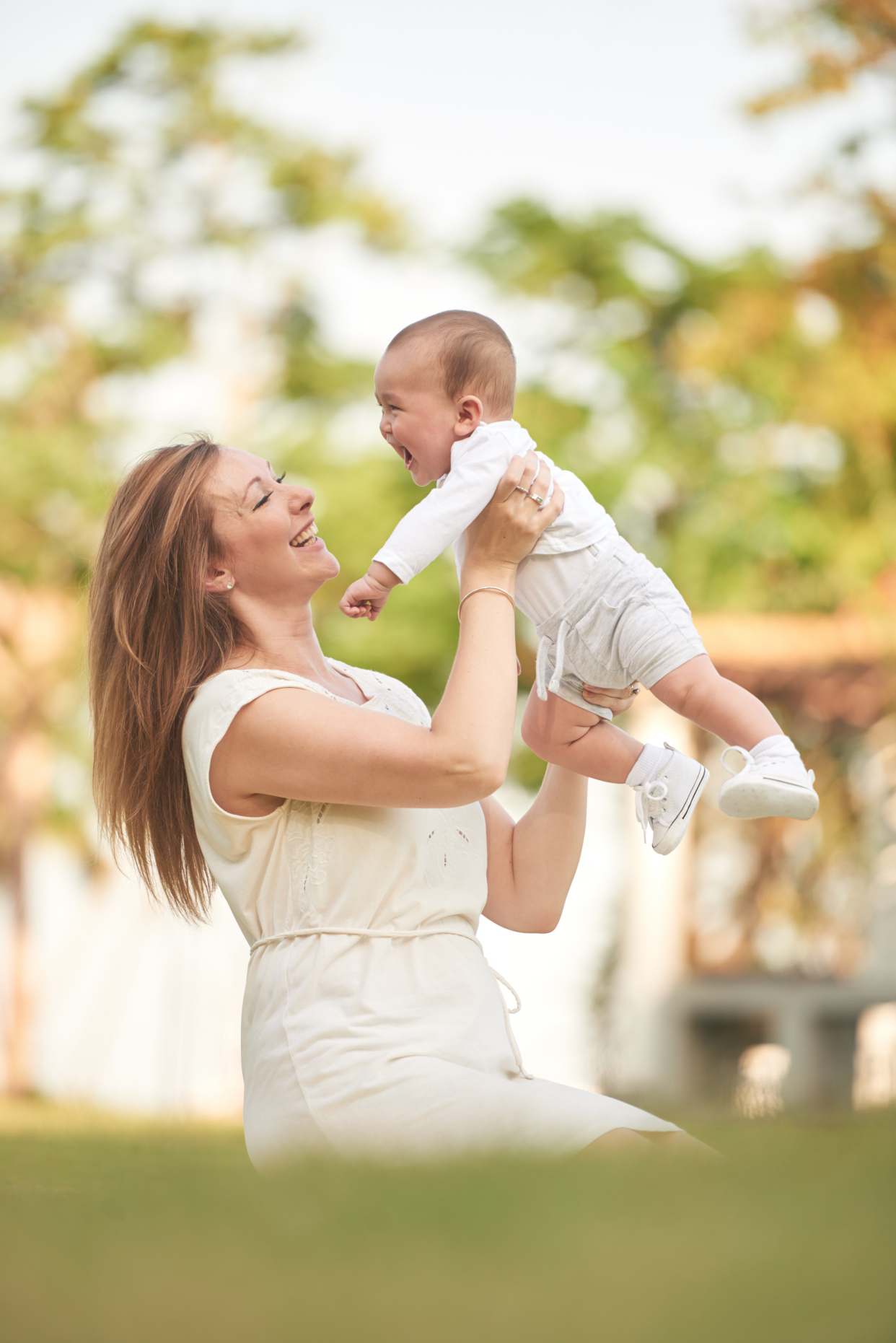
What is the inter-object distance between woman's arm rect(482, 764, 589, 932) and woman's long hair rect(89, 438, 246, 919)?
24.8 inches

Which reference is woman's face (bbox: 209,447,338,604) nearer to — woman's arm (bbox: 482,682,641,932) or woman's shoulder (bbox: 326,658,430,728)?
woman's shoulder (bbox: 326,658,430,728)

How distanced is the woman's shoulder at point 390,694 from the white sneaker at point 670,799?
0.44 metres

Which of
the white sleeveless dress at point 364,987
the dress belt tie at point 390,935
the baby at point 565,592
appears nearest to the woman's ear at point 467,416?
the baby at point 565,592

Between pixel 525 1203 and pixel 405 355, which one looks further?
pixel 405 355

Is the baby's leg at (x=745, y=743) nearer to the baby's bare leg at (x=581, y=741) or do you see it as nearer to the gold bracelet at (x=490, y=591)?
the baby's bare leg at (x=581, y=741)

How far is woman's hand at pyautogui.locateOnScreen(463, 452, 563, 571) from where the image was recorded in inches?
97.8

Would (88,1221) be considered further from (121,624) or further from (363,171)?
(363,171)

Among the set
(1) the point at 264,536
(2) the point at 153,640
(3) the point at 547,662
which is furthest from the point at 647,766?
(2) the point at 153,640

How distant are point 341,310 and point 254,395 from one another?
4.08 ft

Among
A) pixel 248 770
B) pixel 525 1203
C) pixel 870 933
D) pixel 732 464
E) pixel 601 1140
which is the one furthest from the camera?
pixel 732 464

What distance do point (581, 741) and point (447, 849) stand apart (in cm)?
41

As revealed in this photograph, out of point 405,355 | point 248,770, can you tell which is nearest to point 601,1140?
point 248,770

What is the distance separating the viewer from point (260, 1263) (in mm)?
1062

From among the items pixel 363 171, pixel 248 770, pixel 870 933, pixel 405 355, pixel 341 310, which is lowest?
pixel 870 933
